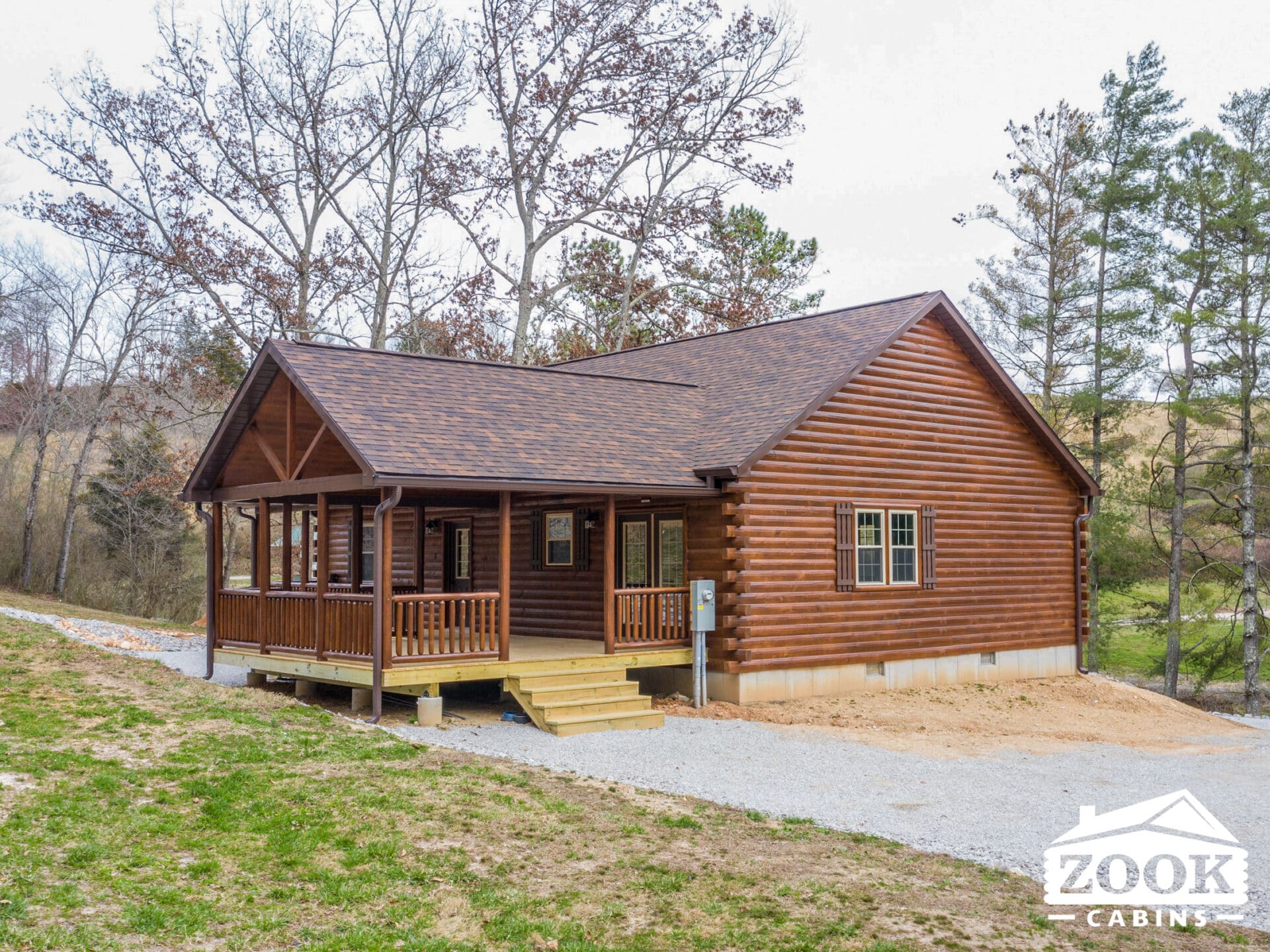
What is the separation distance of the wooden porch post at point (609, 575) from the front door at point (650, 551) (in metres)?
1.48

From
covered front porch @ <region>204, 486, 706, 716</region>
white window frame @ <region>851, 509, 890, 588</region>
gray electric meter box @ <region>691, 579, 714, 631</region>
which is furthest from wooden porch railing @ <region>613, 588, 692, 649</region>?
white window frame @ <region>851, 509, 890, 588</region>

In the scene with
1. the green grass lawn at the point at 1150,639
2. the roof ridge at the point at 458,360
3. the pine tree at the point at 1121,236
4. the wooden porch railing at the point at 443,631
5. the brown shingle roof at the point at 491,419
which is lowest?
the green grass lawn at the point at 1150,639

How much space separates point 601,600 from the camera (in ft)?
55.6

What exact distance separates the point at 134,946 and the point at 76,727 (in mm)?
5634

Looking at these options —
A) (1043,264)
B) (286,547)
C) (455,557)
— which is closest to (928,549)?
(455,557)

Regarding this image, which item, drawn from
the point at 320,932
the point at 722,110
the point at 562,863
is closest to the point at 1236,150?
the point at 722,110

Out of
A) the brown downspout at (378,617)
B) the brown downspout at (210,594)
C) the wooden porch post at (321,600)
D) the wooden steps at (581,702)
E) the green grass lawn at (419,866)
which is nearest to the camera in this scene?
the green grass lawn at (419,866)

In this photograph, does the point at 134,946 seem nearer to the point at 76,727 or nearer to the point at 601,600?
the point at 76,727

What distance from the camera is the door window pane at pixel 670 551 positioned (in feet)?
53.5

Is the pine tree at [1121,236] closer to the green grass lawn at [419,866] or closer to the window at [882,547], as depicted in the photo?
the window at [882,547]

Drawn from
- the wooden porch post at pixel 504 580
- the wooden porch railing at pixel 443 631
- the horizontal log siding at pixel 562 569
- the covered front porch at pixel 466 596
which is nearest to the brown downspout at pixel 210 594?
the covered front porch at pixel 466 596

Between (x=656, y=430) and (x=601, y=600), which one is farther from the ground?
(x=656, y=430)

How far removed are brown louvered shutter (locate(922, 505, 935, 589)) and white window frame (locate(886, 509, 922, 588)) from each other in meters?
0.07

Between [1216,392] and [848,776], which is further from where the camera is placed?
[1216,392]
